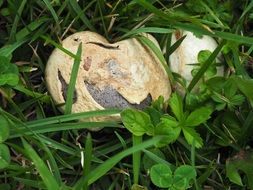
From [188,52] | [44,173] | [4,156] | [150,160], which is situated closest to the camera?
[44,173]

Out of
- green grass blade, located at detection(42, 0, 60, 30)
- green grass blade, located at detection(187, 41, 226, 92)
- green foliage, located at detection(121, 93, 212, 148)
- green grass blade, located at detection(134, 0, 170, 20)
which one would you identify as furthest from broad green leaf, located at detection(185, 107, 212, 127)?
green grass blade, located at detection(42, 0, 60, 30)

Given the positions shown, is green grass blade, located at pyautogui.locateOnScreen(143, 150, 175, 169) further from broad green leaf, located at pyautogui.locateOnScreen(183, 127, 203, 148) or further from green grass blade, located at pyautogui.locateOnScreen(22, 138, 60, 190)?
green grass blade, located at pyautogui.locateOnScreen(22, 138, 60, 190)

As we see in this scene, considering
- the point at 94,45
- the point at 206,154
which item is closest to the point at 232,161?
the point at 206,154

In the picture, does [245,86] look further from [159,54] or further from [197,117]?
[159,54]

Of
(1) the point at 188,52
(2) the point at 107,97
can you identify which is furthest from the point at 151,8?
(2) the point at 107,97

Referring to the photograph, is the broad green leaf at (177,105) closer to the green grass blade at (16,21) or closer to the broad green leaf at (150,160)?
the broad green leaf at (150,160)

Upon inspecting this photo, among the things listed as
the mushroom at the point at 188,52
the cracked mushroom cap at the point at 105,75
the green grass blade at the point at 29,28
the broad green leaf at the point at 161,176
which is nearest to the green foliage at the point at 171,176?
the broad green leaf at the point at 161,176
